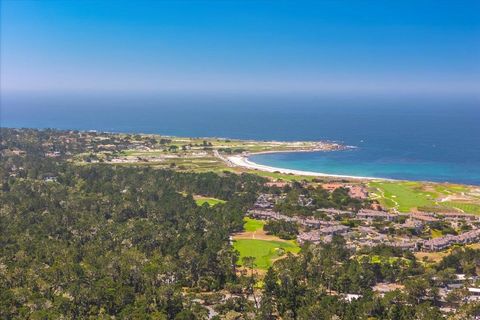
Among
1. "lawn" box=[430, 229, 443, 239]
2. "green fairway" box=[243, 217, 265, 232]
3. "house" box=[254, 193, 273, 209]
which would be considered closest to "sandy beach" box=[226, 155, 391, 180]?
"house" box=[254, 193, 273, 209]

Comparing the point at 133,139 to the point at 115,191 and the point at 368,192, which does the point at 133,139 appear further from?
the point at 368,192

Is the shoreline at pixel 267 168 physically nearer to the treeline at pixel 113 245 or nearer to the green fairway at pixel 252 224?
the treeline at pixel 113 245

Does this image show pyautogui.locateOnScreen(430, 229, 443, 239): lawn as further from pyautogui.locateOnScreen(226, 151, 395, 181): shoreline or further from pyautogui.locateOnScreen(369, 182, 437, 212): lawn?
pyautogui.locateOnScreen(226, 151, 395, 181): shoreline

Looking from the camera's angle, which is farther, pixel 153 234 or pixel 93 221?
pixel 93 221

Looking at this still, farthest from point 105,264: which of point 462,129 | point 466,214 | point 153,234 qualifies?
point 462,129

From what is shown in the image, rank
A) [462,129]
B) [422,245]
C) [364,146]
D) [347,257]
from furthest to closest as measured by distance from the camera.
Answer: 1. [462,129]
2. [364,146]
3. [422,245]
4. [347,257]
